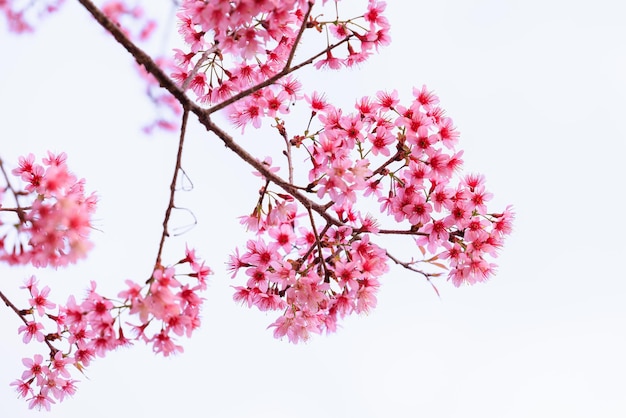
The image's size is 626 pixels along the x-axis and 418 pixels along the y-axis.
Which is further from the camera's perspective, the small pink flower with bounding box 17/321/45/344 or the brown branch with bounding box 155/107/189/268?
the small pink flower with bounding box 17/321/45/344

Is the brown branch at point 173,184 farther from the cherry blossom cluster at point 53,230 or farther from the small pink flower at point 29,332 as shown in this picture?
the small pink flower at point 29,332

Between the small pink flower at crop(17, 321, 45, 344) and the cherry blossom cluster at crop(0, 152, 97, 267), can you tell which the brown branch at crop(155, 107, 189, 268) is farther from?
the small pink flower at crop(17, 321, 45, 344)

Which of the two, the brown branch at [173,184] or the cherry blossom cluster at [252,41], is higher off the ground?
the cherry blossom cluster at [252,41]

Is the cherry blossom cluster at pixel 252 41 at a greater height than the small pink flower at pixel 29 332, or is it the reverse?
the cherry blossom cluster at pixel 252 41

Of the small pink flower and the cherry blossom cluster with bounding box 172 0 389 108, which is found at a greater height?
the cherry blossom cluster with bounding box 172 0 389 108

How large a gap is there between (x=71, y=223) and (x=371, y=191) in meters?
1.31

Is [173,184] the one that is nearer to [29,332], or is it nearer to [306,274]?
[306,274]

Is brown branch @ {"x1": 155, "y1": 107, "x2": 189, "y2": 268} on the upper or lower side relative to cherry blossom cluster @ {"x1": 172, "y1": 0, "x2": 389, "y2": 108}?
lower

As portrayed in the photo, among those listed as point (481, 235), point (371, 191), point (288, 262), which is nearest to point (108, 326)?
point (288, 262)

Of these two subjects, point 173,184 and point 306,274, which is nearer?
point 173,184

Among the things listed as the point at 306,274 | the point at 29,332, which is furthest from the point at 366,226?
the point at 29,332

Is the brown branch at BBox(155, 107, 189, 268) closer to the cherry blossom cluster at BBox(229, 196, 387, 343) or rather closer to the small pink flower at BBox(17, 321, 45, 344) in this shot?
the cherry blossom cluster at BBox(229, 196, 387, 343)

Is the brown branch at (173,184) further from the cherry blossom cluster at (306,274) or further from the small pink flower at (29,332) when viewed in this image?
the small pink flower at (29,332)

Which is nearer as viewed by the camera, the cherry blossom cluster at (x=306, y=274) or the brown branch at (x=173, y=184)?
the brown branch at (x=173, y=184)
